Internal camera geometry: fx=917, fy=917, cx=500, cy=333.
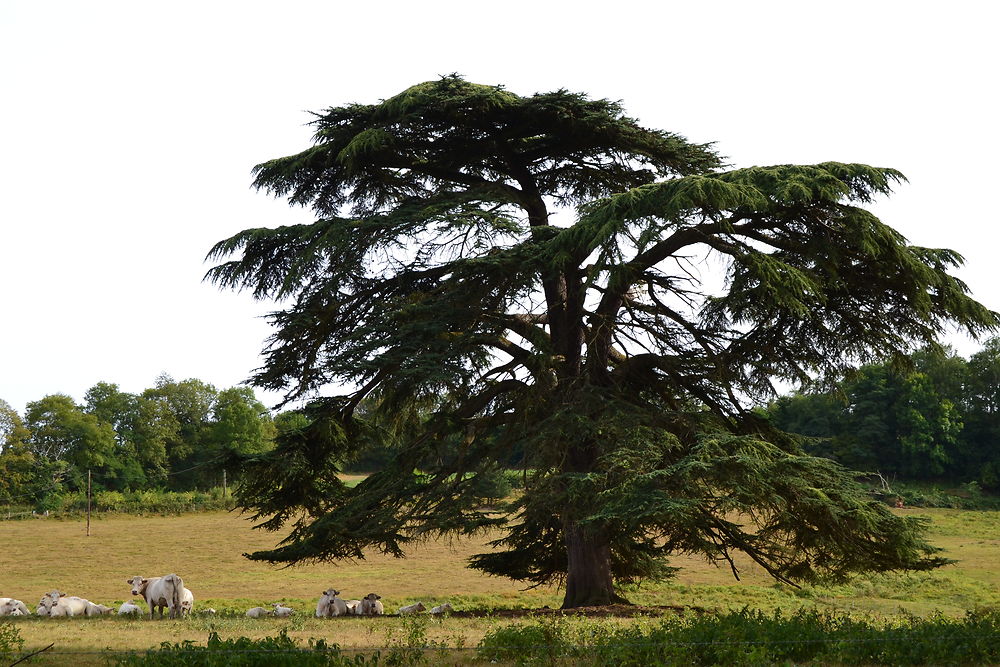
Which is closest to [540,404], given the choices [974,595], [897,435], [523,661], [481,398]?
[481,398]

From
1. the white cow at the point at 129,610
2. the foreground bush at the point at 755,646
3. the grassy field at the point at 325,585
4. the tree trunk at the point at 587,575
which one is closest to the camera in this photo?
the foreground bush at the point at 755,646

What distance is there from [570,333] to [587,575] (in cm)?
490

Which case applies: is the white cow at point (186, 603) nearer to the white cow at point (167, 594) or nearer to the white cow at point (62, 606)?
the white cow at point (167, 594)

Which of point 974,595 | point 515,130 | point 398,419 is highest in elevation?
point 515,130

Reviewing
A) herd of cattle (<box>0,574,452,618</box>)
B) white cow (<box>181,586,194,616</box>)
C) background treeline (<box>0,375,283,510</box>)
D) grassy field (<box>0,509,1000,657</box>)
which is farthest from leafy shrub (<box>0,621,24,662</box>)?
background treeline (<box>0,375,283,510</box>)

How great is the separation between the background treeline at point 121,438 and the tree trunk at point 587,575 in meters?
43.1

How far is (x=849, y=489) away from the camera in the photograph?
16156 millimetres

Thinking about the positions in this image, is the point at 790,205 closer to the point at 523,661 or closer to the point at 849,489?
the point at 849,489

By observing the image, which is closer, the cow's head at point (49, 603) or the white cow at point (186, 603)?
the cow's head at point (49, 603)

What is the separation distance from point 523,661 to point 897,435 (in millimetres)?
65901

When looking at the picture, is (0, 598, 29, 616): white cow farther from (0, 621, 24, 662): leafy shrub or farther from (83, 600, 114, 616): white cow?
(0, 621, 24, 662): leafy shrub

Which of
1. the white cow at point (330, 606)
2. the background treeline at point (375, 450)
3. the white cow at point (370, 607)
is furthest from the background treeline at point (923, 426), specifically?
the white cow at point (330, 606)

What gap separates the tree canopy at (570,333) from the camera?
1519cm

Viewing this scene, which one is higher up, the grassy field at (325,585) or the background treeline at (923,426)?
the background treeline at (923,426)
